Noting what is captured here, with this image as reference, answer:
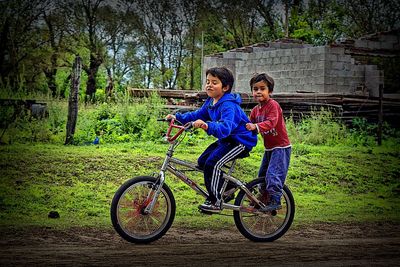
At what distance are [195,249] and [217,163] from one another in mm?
494

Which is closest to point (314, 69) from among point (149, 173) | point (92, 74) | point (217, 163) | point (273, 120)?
point (92, 74)

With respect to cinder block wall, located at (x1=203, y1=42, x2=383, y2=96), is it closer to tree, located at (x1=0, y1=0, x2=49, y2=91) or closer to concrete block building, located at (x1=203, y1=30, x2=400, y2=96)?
concrete block building, located at (x1=203, y1=30, x2=400, y2=96)

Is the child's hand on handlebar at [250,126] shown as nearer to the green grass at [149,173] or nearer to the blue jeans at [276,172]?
the blue jeans at [276,172]

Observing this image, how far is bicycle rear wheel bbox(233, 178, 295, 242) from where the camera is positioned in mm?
4164

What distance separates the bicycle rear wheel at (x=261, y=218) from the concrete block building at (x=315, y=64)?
22.4 ft

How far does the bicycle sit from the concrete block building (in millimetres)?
6869

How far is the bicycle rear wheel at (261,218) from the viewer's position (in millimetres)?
4164

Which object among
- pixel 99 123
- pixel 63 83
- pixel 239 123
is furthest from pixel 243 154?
pixel 63 83

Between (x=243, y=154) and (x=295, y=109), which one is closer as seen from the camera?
(x=243, y=154)

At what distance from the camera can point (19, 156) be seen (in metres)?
7.06

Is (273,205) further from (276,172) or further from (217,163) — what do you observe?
(217,163)

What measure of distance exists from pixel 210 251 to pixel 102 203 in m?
2.19

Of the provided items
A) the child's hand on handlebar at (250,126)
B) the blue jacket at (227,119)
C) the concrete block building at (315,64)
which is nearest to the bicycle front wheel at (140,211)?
the blue jacket at (227,119)

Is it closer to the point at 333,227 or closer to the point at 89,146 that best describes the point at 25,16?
the point at 89,146
